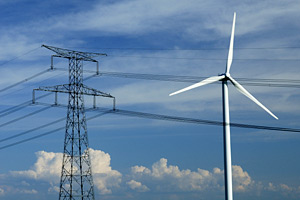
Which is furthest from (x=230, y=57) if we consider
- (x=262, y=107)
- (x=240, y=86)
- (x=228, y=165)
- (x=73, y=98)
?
(x=73, y=98)

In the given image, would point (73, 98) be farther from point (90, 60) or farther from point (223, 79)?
point (223, 79)

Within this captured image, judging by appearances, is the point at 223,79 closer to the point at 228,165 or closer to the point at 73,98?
the point at 228,165

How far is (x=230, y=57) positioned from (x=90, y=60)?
3717 centimetres

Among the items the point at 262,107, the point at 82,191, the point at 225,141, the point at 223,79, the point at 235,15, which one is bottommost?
the point at 82,191

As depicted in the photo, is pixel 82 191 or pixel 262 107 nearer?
pixel 262 107

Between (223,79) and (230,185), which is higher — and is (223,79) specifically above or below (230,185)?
above

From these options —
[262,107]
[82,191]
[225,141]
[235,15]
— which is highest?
[235,15]

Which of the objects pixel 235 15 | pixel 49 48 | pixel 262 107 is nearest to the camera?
pixel 262 107

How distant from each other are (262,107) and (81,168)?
4300cm

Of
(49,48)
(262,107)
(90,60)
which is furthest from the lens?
(90,60)

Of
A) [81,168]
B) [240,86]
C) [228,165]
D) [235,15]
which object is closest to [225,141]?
[228,165]

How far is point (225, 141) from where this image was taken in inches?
2815

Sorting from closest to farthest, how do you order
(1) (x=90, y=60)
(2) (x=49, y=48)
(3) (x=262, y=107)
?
(3) (x=262, y=107)
(2) (x=49, y=48)
(1) (x=90, y=60)

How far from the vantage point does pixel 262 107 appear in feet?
229
